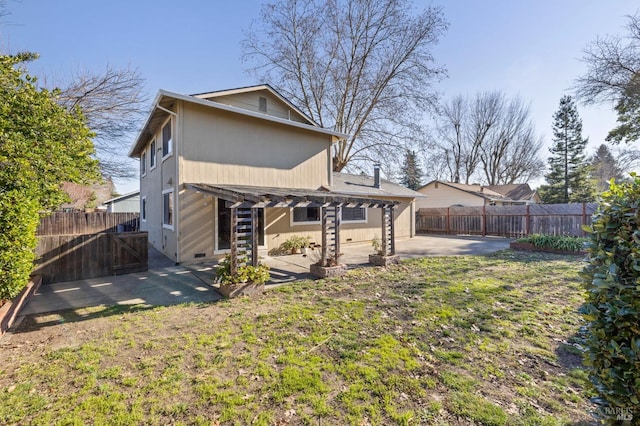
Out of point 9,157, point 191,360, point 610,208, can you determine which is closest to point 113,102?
point 9,157

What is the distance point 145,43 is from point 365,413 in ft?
47.3

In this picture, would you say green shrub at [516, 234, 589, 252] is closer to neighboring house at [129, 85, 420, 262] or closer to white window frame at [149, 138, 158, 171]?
neighboring house at [129, 85, 420, 262]

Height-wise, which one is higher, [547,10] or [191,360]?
[547,10]

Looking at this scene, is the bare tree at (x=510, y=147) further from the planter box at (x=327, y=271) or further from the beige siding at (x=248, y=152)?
the planter box at (x=327, y=271)

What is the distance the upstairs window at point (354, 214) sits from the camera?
44.9 ft

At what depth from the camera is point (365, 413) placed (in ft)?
8.29

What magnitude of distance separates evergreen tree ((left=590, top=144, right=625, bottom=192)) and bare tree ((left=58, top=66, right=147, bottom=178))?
33397mm

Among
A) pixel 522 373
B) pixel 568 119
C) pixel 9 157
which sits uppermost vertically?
pixel 568 119

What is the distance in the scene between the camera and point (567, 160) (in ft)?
94.4

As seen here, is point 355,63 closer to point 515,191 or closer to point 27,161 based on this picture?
point 27,161

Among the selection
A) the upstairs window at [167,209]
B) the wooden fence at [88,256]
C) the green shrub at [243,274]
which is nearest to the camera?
the green shrub at [243,274]

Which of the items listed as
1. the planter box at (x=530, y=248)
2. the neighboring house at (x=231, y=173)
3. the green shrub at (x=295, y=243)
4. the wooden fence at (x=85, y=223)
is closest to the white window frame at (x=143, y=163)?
the neighboring house at (x=231, y=173)

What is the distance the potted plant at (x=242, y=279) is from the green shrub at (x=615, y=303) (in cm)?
526

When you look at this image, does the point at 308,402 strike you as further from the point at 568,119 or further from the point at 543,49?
the point at 568,119
